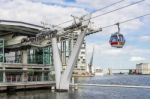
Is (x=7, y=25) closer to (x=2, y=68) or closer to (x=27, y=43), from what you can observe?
(x=27, y=43)

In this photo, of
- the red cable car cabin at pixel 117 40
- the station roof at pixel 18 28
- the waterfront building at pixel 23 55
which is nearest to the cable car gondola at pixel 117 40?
the red cable car cabin at pixel 117 40

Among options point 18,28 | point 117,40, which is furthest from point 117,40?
point 18,28

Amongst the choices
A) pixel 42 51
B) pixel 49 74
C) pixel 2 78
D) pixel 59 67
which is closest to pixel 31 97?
pixel 59 67

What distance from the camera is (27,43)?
80625 millimetres

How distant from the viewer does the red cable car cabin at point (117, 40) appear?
4588 centimetres

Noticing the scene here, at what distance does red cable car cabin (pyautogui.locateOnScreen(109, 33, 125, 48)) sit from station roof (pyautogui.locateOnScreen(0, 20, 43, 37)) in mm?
38930

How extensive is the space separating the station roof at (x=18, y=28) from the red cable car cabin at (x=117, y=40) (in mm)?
38930

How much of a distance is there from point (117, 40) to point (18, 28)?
42109 mm

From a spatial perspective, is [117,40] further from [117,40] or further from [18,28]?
[18,28]

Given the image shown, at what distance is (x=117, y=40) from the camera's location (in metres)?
46.0

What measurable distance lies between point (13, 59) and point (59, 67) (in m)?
31.7

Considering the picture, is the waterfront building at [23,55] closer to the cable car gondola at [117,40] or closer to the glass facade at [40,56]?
the glass facade at [40,56]

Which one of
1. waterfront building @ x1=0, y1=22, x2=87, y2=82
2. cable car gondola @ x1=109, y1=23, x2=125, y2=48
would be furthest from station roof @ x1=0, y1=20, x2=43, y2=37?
A: cable car gondola @ x1=109, y1=23, x2=125, y2=48

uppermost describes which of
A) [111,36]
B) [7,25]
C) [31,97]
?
[7,25]
